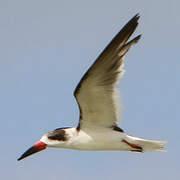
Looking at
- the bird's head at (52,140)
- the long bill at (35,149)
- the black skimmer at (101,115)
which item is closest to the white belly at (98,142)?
the black skimmer at (101,115)

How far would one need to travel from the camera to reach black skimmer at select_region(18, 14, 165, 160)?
15461 mm

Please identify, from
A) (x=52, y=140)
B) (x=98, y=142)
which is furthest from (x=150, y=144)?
(x=52, y=140)

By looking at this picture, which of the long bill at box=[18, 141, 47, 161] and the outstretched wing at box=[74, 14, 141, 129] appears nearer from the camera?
the outstretched wing at box=[74, 14, 141, 129]

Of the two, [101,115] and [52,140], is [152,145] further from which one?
[52,140]

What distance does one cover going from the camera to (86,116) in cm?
1625

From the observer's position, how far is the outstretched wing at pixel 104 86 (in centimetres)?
1532

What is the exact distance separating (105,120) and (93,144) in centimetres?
50

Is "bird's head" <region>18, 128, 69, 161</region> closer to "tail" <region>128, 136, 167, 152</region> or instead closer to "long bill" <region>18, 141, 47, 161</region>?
"long bill" <region>18, 141, 47, 161</region>

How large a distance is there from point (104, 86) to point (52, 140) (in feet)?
5.07

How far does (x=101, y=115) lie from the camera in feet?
53.4

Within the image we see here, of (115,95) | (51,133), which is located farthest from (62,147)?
(115,95)

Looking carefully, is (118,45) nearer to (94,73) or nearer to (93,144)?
(94,73)

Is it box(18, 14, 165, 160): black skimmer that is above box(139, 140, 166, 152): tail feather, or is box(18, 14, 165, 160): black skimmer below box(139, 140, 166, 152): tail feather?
above

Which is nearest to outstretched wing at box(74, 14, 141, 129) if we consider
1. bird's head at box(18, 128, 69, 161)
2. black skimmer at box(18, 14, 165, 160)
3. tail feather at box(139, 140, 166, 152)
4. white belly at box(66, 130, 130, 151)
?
black skimmer at box(18, 14, 165, 160)
